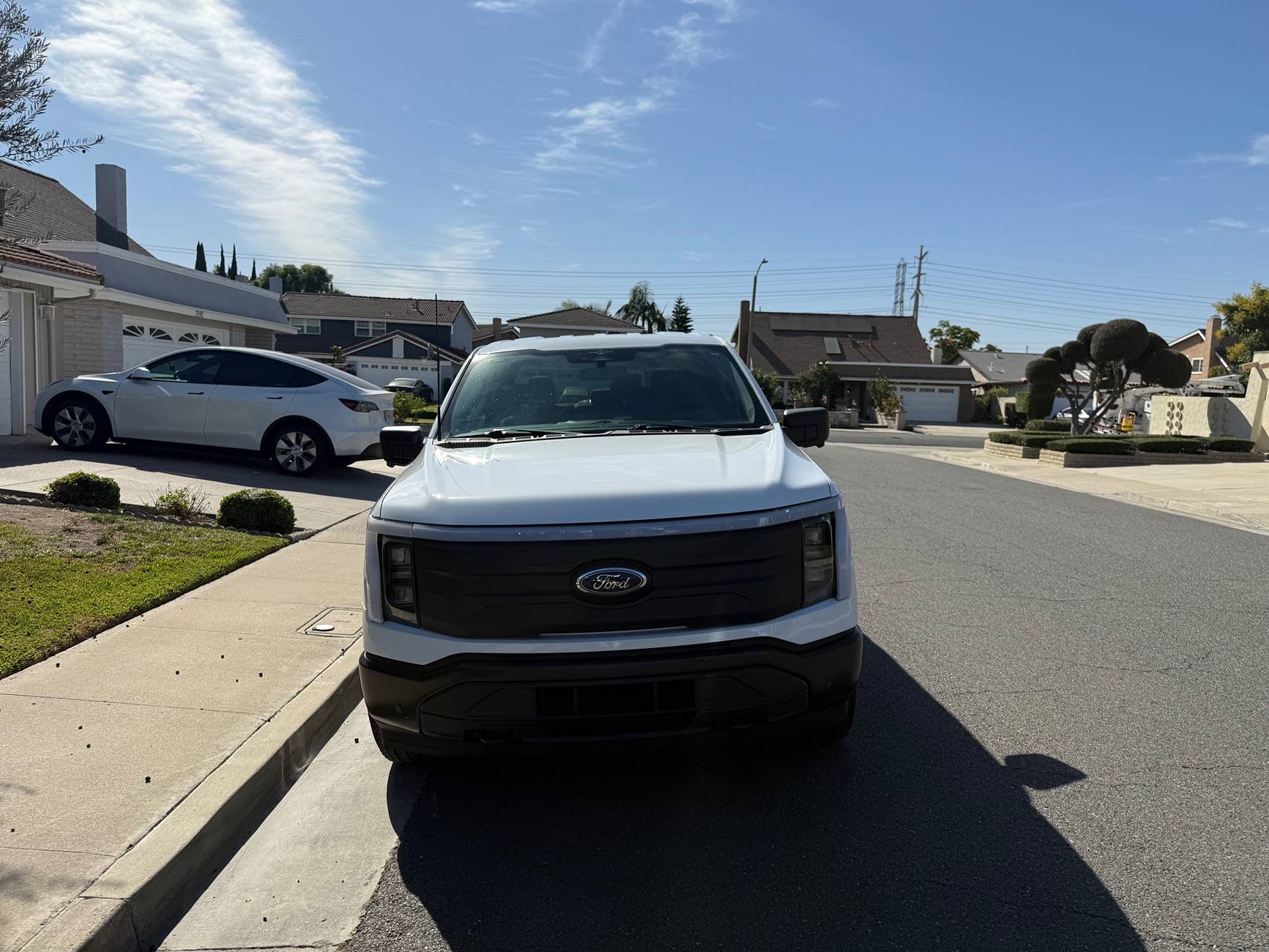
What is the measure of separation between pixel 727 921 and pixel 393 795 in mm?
1689

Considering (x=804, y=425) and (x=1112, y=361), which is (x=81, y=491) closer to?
(x=804, y=425)

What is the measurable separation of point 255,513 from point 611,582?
686cm

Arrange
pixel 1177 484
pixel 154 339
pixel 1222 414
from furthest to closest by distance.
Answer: pixel 1222 414
pixel 154 339
pixel 1177 484

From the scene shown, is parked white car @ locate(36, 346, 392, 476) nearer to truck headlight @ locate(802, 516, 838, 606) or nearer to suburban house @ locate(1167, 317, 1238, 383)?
truck headlight @ locate(802, 516, 838, 606)

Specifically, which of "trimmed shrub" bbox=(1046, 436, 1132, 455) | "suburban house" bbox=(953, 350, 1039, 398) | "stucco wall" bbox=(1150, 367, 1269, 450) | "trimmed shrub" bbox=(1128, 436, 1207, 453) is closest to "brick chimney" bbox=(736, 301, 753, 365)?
"suburban house" bbox=(953, 350, 1039, 398)

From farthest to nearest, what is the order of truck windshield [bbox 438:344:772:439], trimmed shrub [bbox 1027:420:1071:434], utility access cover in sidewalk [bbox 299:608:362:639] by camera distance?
trimmed shrub [bbox 1027:420:1071:434]
utility access cover in sidewalk [bbox 299:608:362:639]
truck windshield [bbox 438:344:772:439]

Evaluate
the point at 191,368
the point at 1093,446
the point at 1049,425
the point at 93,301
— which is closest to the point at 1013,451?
the point at 1093,446

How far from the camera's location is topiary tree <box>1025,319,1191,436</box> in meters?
27.0

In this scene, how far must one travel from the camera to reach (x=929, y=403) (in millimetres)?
57500

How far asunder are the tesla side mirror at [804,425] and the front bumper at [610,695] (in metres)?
1.77

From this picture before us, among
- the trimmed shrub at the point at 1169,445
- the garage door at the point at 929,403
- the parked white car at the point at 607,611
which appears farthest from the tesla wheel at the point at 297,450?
the garage door at the point at 929,403

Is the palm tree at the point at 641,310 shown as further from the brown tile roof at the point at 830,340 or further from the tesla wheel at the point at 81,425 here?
the tesla wheel at the point at 81,425

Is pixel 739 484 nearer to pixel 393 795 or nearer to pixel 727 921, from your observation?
pixel 727 921

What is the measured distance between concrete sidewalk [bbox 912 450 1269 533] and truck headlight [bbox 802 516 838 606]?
39.1 ft
